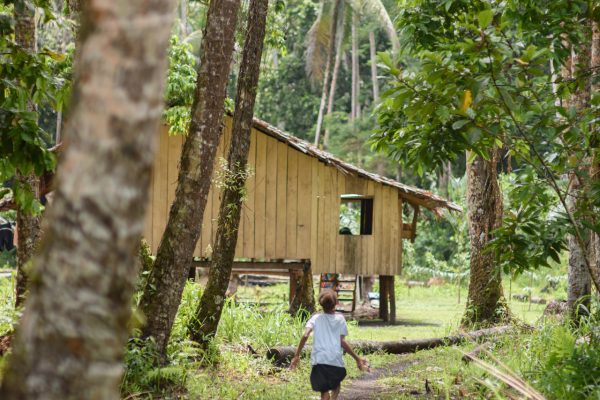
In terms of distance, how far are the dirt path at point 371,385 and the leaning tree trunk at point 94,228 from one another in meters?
6.44

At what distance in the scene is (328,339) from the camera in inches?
271

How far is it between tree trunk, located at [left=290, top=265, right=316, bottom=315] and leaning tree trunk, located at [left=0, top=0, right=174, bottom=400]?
47.8 ft

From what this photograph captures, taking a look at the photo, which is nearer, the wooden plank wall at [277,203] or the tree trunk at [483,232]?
the tree trunk at [483,232]

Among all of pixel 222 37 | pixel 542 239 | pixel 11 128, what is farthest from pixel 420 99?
pixel 11 128

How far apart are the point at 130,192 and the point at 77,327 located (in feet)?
1.26

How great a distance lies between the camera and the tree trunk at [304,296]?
17.2m

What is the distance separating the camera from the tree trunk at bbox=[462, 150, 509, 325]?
554 inches

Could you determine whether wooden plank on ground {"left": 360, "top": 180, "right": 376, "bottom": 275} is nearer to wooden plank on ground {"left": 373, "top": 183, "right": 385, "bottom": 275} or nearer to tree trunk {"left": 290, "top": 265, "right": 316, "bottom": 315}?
wooden plank on ground {"left": 373, "top": 183, "right": 385, "bottom": 275}

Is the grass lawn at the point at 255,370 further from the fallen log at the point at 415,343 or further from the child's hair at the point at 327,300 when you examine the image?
the child's hair at the point at 327,300

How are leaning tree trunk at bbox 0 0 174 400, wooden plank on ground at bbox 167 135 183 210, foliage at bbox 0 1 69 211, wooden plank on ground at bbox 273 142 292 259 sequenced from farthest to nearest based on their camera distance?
1. wooden plank on ground at bbox 273 142 292 259
2. wooden plank on ground at bbox 167 135 183 210
3. foliage at bbox 0 1 69 211
4. leaning tree trunk at bbox 0 0 174 400

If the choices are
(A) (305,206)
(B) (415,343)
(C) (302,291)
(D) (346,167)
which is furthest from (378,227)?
(B) (415,343)

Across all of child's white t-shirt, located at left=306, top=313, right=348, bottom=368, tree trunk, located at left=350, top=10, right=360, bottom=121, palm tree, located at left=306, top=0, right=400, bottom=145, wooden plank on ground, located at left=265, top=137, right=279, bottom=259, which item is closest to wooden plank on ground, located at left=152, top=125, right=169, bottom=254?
wooden plank on ground, located at left=265, top=137, right=279, bottom=259

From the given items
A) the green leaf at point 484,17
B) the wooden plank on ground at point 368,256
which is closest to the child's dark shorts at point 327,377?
the green leaf at point 484,17

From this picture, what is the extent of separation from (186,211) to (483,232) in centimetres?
773
